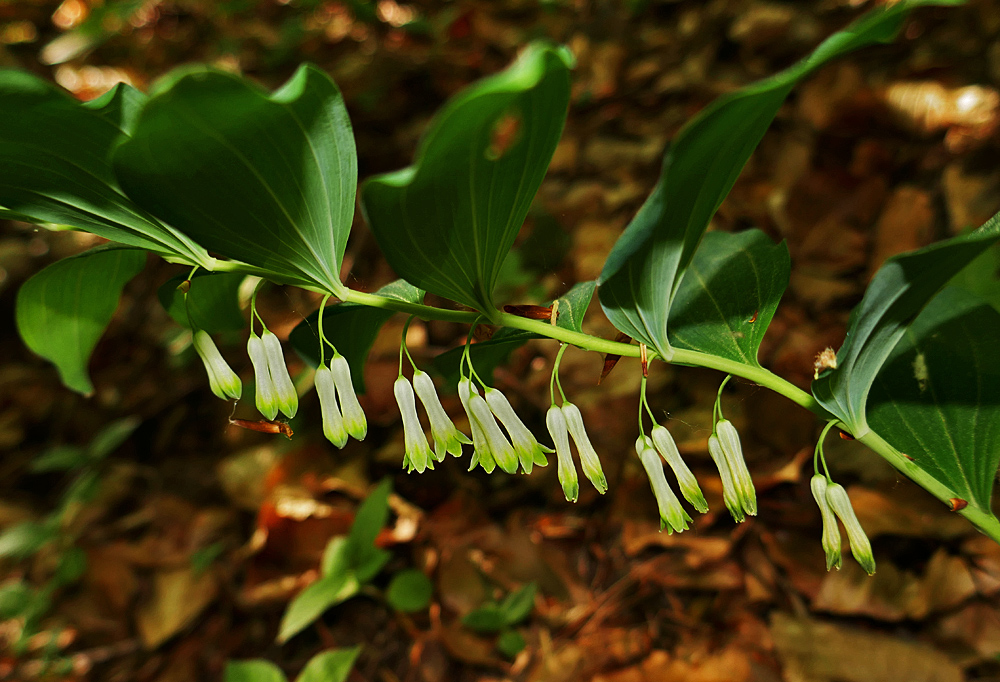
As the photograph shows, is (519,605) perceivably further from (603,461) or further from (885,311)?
(885,311)

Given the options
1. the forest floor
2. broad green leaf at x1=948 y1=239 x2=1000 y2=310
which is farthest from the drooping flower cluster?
the forest floor

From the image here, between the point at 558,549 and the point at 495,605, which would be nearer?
the point at 495,605

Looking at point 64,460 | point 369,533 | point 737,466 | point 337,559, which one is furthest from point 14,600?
point 737,466

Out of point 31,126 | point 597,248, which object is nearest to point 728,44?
point 597,248

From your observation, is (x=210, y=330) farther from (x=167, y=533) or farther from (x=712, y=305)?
(x=167, y=533)

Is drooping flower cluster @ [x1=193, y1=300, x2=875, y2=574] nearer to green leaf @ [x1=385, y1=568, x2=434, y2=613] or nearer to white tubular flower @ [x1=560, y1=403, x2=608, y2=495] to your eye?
white tubular flower @ [x1=560, y1=403, x2=608, y2=495]

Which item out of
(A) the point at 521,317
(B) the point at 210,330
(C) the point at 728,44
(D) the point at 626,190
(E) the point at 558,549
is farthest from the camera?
(C) the point at 728,44

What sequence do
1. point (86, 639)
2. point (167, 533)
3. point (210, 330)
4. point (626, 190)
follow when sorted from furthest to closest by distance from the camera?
point (626, 190) < point (167, 533) < point (86, 639) < point (210, 330)

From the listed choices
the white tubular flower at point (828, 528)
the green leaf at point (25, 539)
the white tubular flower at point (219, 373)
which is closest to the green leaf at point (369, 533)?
the white tubular flower at point (219, 373)
